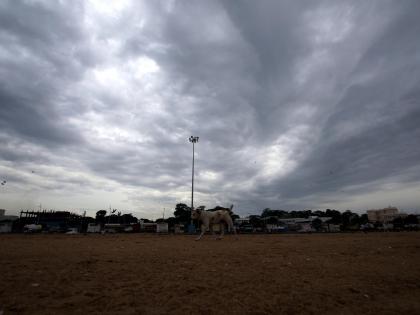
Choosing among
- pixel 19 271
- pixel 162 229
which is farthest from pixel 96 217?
pixel 19 271

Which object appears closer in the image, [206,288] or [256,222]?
[206,288]

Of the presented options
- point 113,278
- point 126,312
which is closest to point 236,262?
point 113,278

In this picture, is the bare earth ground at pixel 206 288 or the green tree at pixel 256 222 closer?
the bare earth ground at pixel 206 288

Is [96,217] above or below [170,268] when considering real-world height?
above

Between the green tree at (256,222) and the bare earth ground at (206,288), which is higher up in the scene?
the green tree at (256,222)

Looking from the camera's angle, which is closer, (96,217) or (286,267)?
(286,267)

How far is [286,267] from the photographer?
22.7 ft

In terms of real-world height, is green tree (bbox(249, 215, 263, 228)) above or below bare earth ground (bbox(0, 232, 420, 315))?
above

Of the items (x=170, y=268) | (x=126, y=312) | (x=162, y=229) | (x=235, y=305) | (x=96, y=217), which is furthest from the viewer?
(x=96, y=217)

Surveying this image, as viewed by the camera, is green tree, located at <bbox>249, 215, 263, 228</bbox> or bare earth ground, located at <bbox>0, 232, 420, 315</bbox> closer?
bare earth ground, located at <bbox>0, 232, 420, 315</bbox>

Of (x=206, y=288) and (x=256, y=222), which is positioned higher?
(x=256, y=222)

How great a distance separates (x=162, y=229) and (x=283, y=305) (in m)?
65.0

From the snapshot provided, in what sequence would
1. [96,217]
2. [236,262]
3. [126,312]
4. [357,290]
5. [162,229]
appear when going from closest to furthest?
1. [126,312]
2. [357,290]
3. [236,262]
4. [162,229]
5. [96,217]

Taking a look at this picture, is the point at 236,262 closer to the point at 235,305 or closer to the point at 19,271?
the point at 235,305
